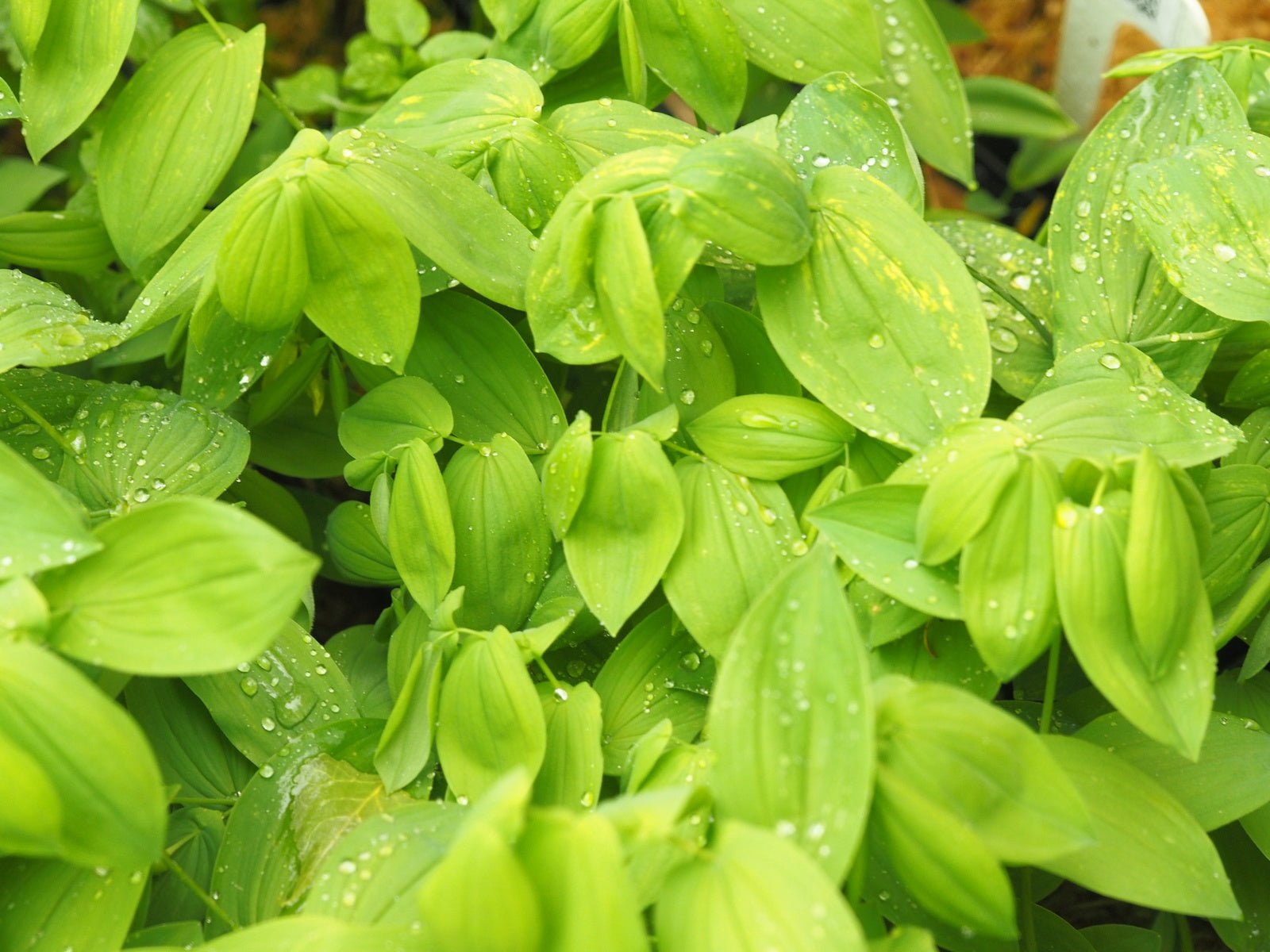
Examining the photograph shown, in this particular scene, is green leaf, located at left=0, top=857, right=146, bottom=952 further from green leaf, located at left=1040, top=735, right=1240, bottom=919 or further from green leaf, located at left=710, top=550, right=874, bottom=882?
green leaf, located at left=1040, top=735, right=1240, bottom=919

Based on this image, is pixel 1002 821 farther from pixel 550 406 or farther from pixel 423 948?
pixel 550 406

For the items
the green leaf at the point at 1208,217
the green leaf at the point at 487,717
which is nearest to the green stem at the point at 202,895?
the green leaf at the point at 487,717

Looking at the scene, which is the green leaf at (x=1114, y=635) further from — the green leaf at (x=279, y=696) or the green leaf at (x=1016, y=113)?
the green leaf at (x=1016, y=113)

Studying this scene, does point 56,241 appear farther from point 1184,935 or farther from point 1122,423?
point 1184,935

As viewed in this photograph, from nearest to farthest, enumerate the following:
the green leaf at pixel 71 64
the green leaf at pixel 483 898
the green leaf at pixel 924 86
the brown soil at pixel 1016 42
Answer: the green leaf at pixel 483 898 < the green leaf at pixel 71 64 < the green leaf at pixel 924 86 < the brown soil at pixel 1016 42

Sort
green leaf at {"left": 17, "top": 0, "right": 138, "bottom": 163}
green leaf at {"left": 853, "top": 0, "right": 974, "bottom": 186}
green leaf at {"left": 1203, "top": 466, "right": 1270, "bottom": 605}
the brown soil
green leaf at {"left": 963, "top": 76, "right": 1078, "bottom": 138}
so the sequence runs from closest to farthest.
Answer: green leaf at {"left": 1203, "top": 466, "right": 1270, "bottom": 605}
green leaf at {"left": 17, "top": 0, "right": 138, "bottom": 163}
green leaf at {"left": 853, "top": 0, "right": 974, "bottom": 186}
green leaf at {"left": 963, "top": 76, "right": 1078, "bottom": 138}
the brown soil

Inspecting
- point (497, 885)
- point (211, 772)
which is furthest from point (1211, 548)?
point (211, 772)

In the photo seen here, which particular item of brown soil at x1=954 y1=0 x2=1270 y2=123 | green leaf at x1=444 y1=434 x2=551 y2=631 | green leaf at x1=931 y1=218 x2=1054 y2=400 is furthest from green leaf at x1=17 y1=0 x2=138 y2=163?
brown soil at x1=954 y1=0 x2=1270 y2=123
